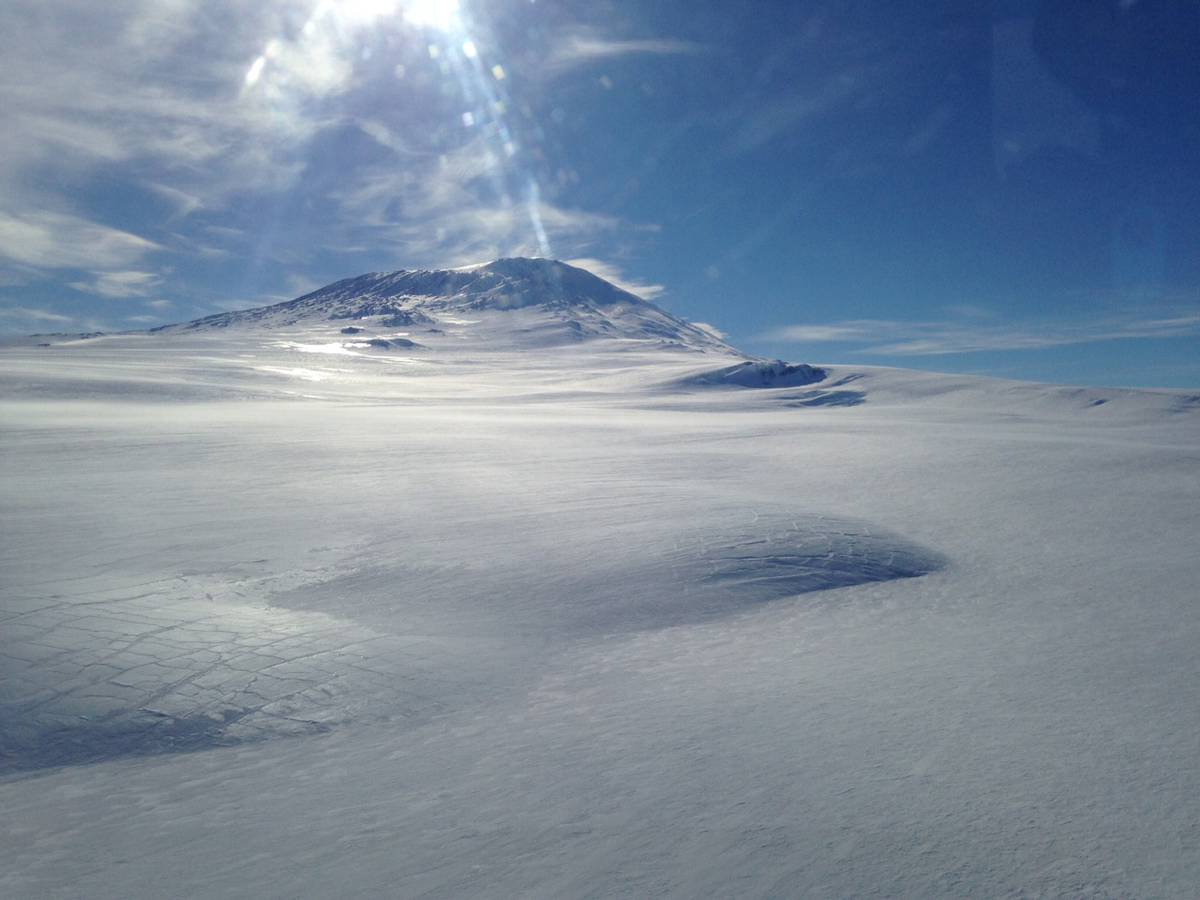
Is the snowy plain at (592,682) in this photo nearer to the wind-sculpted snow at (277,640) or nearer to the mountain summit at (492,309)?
the wind-sculpted snow at (277,640)

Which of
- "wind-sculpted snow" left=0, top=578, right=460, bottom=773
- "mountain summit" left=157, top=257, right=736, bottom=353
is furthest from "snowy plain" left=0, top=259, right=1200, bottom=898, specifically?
"mountain summit" left=157, top=257, right=736, bottom=353

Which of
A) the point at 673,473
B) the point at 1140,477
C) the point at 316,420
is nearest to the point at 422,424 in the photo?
the point at 316,420

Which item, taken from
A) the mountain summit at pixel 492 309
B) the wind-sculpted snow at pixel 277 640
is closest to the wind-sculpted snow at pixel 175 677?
the wind-sculpted snow at pixel 277 640

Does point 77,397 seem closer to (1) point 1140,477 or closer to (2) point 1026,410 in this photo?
(1) point 1140,477

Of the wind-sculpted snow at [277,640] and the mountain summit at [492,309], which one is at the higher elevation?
the mountain summit at [492,309]

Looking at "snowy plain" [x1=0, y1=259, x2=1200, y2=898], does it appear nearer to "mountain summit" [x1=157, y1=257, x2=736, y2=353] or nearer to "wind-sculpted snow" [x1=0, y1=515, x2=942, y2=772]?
"wind-sculpted snow" [x1=0, y1=515, x2=942, y2=772]

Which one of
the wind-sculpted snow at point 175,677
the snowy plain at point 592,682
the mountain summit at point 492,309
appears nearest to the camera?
the snowy plain at point 592,682
